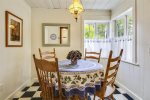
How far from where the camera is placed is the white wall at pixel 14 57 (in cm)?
251

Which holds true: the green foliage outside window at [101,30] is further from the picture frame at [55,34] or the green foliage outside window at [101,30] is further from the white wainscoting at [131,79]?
the white wainscoting at [131,79]

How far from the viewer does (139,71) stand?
2727 mm

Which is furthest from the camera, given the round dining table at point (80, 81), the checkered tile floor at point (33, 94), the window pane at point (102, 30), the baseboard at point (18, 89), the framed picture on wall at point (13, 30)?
the window pane at point (102, 30)

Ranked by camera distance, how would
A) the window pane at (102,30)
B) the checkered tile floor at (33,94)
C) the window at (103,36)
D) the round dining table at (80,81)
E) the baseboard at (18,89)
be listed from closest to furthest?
the round dining table at (80,81), the baseboard at (18,89), the checkered tile floor at (33,94), the window at (103,36), the window pane at (102,30)

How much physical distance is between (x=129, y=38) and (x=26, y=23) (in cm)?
259

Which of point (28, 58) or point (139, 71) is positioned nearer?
point (139, 71)

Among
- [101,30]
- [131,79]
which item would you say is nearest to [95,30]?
[101,30]

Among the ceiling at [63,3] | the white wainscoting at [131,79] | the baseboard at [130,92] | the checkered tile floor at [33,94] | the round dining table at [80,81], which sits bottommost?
the checkered tile floor at [33,94]

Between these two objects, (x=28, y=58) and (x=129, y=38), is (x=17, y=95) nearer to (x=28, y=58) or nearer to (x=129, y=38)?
(x=28, y=58)

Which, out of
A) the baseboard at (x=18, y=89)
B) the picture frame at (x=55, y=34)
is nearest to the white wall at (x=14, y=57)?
the baseboard at (x=18, y=89)

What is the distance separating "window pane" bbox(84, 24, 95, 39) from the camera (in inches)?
181

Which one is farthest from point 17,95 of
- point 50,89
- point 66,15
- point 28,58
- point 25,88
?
point 66,15

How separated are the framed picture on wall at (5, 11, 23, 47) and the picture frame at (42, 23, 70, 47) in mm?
994

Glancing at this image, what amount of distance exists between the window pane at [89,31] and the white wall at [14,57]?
167 cm
